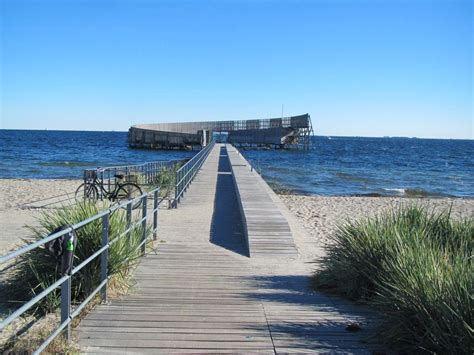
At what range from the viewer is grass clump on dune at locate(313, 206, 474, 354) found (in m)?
3.87

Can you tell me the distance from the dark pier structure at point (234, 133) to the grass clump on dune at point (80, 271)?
64.2 metres

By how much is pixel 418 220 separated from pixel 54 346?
540 cm

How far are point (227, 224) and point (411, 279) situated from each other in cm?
767

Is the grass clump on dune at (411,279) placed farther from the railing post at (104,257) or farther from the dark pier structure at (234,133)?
the dark pier structure at (234,133)

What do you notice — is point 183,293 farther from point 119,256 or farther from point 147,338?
point 147,338

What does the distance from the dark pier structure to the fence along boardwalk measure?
63158mm

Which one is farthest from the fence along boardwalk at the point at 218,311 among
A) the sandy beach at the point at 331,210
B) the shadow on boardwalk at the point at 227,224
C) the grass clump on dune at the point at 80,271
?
the sandy beach at the point at 331,210

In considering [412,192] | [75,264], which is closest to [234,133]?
[412,192]

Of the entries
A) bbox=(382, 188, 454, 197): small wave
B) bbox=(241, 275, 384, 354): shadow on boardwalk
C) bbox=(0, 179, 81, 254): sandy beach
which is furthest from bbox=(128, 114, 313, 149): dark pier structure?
bbox=(241, 275, 384, 354): shadow on boardwalk

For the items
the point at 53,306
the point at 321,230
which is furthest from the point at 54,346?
the point at 321,230

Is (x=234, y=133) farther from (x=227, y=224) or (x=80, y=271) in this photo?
(x=80, y=271)

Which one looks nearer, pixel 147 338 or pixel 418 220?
pixel 147 338

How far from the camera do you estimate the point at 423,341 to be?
13.1 feet

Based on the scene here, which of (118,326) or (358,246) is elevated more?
(358,246)
